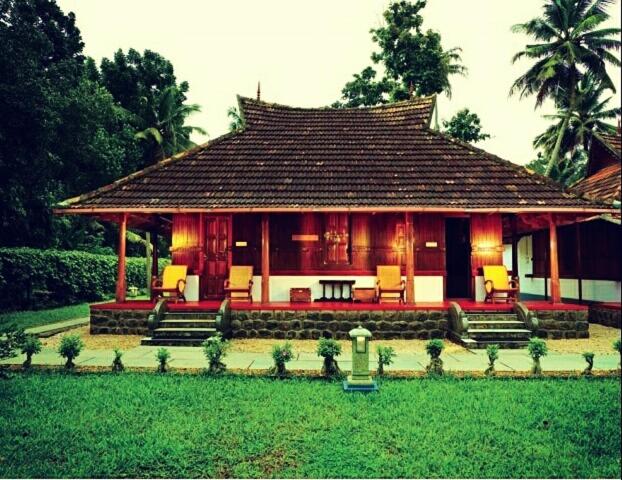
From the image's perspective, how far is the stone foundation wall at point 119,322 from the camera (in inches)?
405

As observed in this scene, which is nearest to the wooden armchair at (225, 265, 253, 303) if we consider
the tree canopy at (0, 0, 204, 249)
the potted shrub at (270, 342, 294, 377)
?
the potted shrub at (270, 342, 294, 377)

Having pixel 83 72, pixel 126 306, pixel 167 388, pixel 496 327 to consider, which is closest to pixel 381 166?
pixel 496 327

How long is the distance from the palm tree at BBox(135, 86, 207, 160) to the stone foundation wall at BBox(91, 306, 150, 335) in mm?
18568

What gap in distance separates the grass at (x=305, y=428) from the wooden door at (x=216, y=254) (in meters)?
5.89

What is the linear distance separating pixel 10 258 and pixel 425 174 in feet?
43.0

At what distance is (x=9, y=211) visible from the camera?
13070mm

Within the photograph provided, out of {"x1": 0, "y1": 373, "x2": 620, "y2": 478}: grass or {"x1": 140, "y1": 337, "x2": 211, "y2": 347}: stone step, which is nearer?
{"x1": 0, "y1": 373, "x2": 620, "y2": 478}: grass

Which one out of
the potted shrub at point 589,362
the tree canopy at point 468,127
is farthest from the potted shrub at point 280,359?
the tree canopy at point 468,127

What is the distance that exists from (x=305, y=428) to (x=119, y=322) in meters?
7.24

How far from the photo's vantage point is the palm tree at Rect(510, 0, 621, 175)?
305cm

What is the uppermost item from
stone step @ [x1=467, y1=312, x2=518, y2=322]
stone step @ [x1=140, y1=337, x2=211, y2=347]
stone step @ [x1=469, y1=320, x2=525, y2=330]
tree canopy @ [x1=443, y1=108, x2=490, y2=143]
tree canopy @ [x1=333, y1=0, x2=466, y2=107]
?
tree canopy @ [x1=333, y1=0, x2=466, y2=107]

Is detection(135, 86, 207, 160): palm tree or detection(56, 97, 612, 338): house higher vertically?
detection(135, 86, 207, 160): palm tree

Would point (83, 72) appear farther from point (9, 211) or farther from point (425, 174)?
point (425, 174)

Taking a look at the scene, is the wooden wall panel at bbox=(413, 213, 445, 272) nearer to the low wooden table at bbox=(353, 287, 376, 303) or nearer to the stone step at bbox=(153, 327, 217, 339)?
the low wooden table at bbox=(353, 287, 376, 303)
